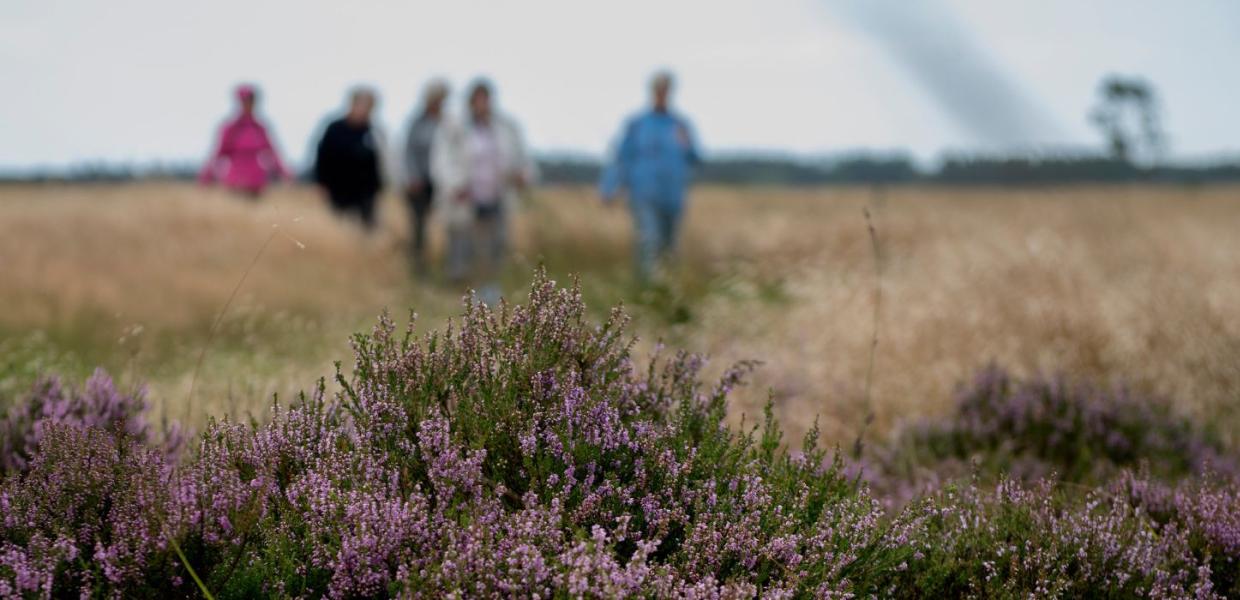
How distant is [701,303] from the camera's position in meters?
9.23

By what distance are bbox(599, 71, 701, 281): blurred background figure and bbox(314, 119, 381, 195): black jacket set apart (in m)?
2.83

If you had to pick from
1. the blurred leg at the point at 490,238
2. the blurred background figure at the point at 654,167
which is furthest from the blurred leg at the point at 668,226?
the blurred leg at the point at 490,238

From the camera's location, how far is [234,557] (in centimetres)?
280

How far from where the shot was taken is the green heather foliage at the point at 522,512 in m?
2.72

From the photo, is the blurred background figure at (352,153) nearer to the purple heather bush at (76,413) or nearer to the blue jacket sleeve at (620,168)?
the blue jacket sleeve at (620,168)

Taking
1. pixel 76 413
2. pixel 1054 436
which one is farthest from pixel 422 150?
pixel 76 413

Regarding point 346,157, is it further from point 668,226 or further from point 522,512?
point 522,512

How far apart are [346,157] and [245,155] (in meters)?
1.59

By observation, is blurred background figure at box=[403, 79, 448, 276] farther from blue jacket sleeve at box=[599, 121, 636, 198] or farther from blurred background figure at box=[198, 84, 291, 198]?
blue jacket sleeve at box=[599, 121, 636, 198]

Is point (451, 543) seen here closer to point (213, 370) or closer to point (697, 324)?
point (213, 370)

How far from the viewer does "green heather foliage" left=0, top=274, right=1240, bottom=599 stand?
2.72 m

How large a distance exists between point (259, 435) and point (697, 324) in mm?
4870

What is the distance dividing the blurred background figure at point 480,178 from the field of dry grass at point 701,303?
0.44 meters

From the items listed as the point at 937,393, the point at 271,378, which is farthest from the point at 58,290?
the point at 937,393
